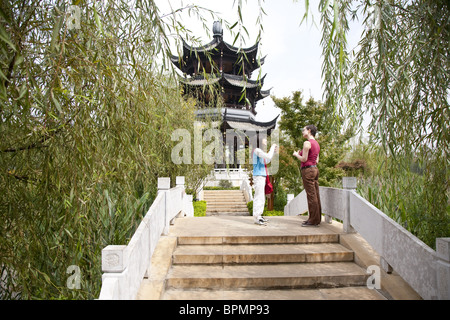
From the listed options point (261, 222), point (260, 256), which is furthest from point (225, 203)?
point (260, 256)

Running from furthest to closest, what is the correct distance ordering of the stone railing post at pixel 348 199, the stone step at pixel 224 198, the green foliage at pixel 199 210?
the stone step at pixel 224 198, the green foliage at pixel 199 210, the stone railing post at pixel 348 199

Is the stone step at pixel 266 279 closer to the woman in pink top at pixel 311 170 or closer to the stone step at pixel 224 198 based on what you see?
the woman in pink top at pixel 311 170

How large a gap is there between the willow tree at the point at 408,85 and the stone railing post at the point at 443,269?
610 millimetres

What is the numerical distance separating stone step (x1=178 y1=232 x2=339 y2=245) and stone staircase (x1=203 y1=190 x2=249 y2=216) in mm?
8969

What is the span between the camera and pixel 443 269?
77.9 inches

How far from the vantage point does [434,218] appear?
271 cm

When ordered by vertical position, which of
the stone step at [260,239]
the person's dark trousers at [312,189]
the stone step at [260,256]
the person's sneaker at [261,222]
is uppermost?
the person's dark trousers at [312,189]

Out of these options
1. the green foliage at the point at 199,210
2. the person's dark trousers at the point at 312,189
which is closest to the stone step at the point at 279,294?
the person's dark trousers at the point at 312,189

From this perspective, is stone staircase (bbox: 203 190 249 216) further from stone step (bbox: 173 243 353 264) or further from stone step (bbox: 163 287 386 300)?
stone step (bbox: 163 287 386 300)

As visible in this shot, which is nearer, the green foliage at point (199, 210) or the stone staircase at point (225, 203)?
the green foliage at point (199, 210)

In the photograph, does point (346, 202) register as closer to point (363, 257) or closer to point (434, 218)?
point (363, 257)

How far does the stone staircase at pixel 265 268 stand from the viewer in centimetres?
269

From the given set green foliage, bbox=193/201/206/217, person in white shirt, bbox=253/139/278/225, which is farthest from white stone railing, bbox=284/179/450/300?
green foliage, bbox=193/201/206/217
